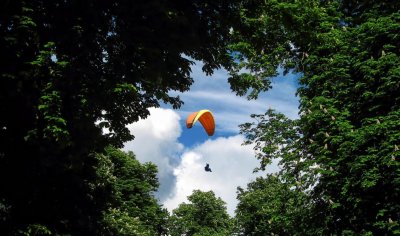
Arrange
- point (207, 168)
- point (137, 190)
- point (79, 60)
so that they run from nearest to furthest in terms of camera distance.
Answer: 1. point (79, 60)
2. point (207, 168)
3. point (137, 190)

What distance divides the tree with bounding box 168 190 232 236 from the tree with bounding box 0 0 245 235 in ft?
141

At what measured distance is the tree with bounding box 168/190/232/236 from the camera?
52094 mm

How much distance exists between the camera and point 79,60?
32.3ft

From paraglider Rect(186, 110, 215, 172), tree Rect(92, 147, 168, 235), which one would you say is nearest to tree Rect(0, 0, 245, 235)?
paraglider Rect(186, 110, 215, 172)

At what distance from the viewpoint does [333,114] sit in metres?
16.1

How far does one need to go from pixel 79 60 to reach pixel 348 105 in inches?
452

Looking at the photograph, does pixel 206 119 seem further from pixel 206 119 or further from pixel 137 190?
pixel 137 190

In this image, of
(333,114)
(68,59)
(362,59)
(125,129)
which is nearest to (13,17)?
(68,59)

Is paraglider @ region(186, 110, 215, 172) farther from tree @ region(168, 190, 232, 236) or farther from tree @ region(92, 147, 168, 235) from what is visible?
tree @ region(168, 190, 232, 236)

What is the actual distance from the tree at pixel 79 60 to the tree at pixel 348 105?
234cm

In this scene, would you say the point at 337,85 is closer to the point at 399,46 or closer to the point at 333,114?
the point at 333,114

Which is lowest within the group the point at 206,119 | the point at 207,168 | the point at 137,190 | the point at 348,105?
the point at 348,105

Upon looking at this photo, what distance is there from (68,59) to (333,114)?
437 inches

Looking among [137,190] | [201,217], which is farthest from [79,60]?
[201,217]
